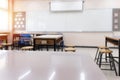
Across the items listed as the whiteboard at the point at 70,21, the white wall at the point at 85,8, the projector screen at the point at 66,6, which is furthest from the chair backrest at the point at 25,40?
the projector screen at the point at 66,6

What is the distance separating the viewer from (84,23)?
8297 mm

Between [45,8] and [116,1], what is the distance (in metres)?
3.66

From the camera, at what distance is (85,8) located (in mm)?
8242

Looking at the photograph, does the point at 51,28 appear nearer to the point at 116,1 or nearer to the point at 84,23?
the point at 84,23

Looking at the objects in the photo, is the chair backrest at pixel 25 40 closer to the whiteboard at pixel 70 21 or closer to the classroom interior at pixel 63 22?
the classroom interior at pixel 63 22

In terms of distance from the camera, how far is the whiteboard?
812 centimetres

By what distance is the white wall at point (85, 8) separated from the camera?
8156 millimetres

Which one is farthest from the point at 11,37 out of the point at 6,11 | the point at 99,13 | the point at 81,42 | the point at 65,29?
the point at 99,13

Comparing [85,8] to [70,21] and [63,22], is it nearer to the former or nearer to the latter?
[70,21]

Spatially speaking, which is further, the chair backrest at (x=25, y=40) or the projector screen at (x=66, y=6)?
the chair backrest at (x=25, y=40)

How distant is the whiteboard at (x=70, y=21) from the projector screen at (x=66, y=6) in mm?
219

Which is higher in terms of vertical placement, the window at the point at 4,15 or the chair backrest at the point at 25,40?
the window at the point at 4,15

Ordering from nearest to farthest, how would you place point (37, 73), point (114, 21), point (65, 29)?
point (37, 73) → point (114, 21) → point (65, 29)

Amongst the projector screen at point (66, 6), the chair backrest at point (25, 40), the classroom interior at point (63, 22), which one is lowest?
the chair backrest at point (25, 40)
